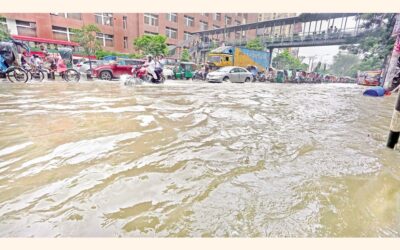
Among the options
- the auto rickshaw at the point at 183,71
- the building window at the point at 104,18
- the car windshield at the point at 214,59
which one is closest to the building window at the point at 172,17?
the building window at the point at 104,18

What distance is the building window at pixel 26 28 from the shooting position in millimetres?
24219

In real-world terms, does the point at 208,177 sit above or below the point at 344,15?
below

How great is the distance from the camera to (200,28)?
1603 inches

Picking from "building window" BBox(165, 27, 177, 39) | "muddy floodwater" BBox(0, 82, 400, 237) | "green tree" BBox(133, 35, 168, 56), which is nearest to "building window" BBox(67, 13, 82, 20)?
"green tree" BBox(133, 35, 168, 56)

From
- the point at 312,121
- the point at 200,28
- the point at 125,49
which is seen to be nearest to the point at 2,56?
the point at 312,121

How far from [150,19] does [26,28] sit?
15.3 m

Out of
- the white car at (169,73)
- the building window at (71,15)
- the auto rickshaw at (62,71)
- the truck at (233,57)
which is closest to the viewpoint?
the auto rickshaw at (62,71)

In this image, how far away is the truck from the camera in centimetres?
1952

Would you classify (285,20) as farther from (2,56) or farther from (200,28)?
(2,56)

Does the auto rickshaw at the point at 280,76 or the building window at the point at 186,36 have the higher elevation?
the building window at the point at 186,36

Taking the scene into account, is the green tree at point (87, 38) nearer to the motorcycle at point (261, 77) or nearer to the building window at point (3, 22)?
the building window at point (3, 22)

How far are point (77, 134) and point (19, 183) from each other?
4.50 ft

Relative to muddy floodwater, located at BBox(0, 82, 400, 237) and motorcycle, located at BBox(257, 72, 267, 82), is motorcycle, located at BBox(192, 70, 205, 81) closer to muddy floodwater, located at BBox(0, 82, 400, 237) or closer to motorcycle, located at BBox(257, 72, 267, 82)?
motorcycle, located at BBox(257, 72, 267, 82)

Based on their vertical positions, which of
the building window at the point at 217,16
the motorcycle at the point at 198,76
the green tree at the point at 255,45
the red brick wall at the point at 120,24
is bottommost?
the motorcycle at the point at 198,76
